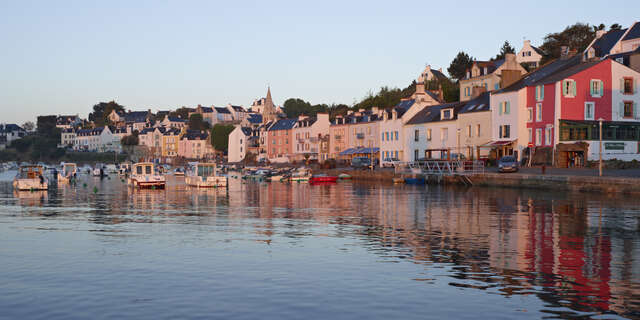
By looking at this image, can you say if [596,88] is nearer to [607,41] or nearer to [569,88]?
[569,88]

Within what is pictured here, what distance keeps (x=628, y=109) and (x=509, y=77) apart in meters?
14.7

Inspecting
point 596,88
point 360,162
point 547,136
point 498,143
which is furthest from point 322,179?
point 596,88

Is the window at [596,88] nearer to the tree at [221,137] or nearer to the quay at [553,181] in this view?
the quay at [553,181]

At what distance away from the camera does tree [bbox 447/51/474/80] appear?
127 metres

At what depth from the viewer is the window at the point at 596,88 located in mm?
63969

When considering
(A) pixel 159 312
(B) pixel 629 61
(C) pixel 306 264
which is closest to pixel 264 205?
(C) pixel 306 264

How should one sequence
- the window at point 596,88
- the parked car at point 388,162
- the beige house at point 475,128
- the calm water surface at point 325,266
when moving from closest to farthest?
the calm water surface at point 325,266, the window at point 596,88, the beige house at point 475,128, the parked car at point 388,162

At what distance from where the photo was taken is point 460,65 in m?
128

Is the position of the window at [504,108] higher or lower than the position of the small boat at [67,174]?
higher

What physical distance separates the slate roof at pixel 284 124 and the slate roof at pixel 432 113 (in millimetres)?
58045

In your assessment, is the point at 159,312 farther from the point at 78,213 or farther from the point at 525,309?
the point at 78,213

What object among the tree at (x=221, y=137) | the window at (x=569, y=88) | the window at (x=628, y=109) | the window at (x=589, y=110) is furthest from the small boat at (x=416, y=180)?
the tree at (x=221, y=137)

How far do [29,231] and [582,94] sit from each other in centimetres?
5617

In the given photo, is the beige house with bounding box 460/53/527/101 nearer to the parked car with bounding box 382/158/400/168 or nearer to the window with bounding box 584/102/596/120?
the parked car with bounding box 382/158/400/168
